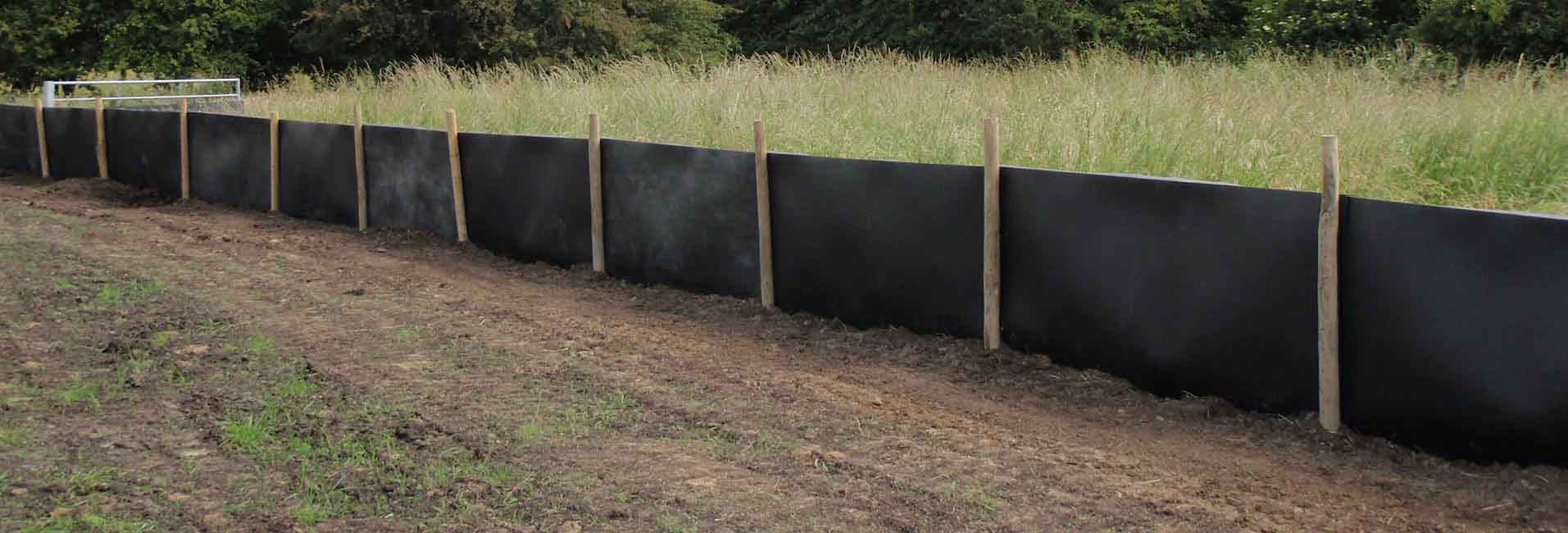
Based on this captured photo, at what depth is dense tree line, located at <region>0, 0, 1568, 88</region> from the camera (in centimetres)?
2548

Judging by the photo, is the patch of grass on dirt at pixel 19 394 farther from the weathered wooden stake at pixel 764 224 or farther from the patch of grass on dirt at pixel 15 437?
the weathered wooden stake at pixel 764 224

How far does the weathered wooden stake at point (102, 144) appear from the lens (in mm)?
16906

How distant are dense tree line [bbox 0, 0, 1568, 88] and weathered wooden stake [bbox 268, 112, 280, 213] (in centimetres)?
1211

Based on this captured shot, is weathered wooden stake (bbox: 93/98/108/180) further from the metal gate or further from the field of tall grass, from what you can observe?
the field of tall grass

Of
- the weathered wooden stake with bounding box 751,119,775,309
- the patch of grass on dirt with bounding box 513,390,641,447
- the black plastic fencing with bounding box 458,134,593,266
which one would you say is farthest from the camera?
the black plastic fencing with bounding box 458,134,593,266

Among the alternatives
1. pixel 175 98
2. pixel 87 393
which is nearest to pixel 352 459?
pixel 87 393

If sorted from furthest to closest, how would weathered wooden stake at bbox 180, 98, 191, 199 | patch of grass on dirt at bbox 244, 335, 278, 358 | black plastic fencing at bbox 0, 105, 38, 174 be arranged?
1. black plastic fencing at bbox 0, 105, 38, 174
2. weathered wooden stake at bbox 180, 98, 191, 199
3. patch of grass on dirt at bbox 244, 335, 278, 358

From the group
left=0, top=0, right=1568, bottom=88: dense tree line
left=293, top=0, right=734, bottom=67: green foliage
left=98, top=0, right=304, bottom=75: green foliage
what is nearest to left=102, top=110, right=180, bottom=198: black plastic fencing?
left=0, top=0, right=1568, bottom=88: dense tree line

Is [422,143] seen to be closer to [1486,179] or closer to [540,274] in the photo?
[540,274]

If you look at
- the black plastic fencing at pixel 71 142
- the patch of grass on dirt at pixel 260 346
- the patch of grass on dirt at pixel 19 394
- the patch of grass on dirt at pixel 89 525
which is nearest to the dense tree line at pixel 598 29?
the black plastic fencing at pixel 71 142

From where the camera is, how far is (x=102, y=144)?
55.6 ft

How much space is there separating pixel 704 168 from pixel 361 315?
7.73 ft

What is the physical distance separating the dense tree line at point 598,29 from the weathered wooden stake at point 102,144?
9590 millimetres

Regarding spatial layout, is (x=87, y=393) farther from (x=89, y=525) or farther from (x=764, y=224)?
(x=764, y=224)
